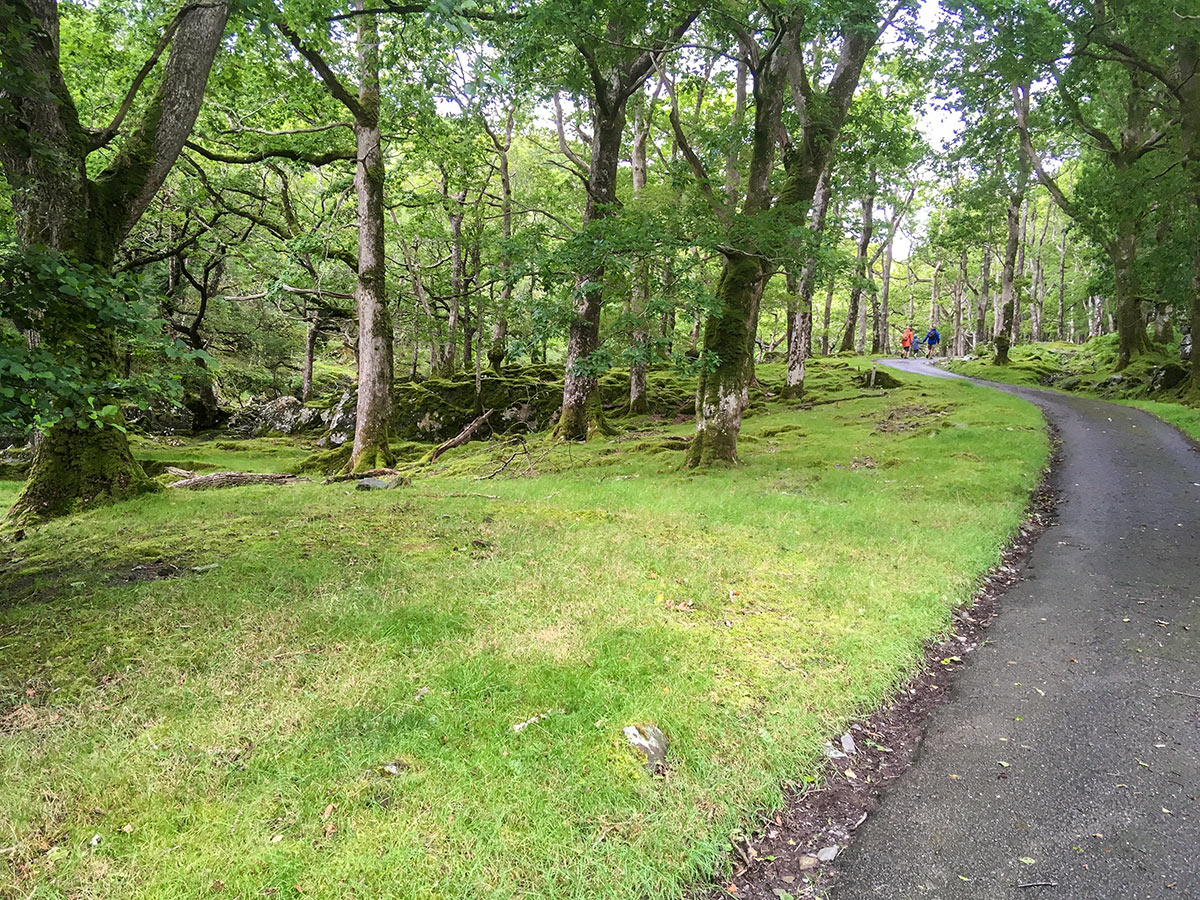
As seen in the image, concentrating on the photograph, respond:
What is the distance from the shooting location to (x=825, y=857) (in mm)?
3027

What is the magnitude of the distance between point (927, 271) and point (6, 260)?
66839 mm

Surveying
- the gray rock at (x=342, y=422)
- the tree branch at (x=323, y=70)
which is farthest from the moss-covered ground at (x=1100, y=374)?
the gray rock at (x=342, y=422)

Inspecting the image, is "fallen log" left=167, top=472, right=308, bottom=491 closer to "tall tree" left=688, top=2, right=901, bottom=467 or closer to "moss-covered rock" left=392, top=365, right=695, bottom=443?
"moss-covered rock" left=392, top=365, right=695, bottom=443

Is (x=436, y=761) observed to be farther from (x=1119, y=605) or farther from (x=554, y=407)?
(x=554, y=407)

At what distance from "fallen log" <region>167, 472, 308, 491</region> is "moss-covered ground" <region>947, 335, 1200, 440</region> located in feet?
70.6

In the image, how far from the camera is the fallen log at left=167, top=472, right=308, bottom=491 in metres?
10.7

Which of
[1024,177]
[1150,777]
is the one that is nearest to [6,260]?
[1150,777]

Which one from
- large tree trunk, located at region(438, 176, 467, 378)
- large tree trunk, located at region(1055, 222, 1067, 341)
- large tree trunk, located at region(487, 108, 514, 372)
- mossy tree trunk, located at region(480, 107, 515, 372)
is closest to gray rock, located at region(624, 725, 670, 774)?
large tree trunk, located at region(487, 108, 514, 372)

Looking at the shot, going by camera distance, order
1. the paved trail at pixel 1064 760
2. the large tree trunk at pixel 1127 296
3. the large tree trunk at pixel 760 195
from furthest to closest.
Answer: the large tree trunk at pixel 1127 296 → the large tree trunk at pixel 760 195 → the paved trail at pixel 1064 760

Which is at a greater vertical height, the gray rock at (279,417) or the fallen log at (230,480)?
the gray rock at (279,417)

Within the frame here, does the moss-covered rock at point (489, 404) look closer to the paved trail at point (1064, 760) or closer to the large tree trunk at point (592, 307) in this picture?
the large tree trunk at point (592, 307)

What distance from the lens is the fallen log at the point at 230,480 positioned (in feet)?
35.1

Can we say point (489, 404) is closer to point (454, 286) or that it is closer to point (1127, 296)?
point (454, 286)

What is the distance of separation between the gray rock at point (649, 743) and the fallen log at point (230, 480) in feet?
33.8
